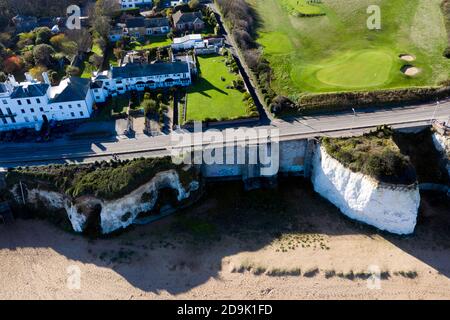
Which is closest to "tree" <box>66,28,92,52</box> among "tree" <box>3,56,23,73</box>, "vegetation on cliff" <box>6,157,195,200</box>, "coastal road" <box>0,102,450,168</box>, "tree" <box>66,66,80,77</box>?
"tree" <box>66,66,80,77</box>

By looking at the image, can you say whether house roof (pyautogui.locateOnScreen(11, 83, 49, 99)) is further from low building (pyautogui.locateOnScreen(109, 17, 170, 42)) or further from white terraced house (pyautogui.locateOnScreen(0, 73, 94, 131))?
low building (pyautogui.locateOnScreen(109, 17, 170, 42))

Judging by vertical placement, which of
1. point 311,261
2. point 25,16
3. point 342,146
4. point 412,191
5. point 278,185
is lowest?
point 311,261

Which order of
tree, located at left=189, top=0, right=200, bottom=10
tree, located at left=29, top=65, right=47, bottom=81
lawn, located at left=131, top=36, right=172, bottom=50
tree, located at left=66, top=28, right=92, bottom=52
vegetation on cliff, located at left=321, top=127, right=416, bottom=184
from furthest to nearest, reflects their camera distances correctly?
tree, located at left=189, top=0, right=200, bottom=10, lawn, located at left=131, top=36, right=172, bottom=50, tree, located at left=66, top=28, right=92, bottom=52, tree, located at left=29, top=65, right=47, bottom=81, vegetation on cliff, located at left=321, top=127, right=416, bottom=184

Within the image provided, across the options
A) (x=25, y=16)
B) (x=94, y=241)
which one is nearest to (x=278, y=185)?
(x=94, y=241)

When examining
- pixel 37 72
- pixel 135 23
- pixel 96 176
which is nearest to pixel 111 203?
pixel 96 176

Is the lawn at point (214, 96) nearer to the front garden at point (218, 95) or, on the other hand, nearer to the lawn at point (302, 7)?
the front garden at point (218, 95)

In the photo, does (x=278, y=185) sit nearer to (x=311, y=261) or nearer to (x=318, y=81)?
(x=311, y=261)
